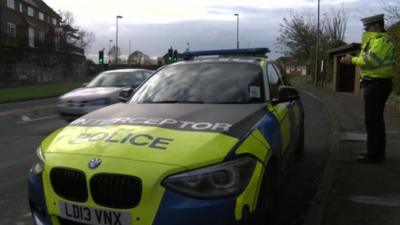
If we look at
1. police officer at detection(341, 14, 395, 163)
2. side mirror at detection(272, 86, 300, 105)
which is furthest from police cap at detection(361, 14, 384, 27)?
side mirror at detection(272, 86, 300, 105)

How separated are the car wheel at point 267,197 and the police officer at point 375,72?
11.1 ft

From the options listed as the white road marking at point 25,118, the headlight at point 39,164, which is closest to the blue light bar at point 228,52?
the headlight at point 39,164

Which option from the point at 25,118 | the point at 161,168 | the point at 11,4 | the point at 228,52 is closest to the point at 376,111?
the point at 228,52

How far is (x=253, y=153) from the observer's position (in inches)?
153

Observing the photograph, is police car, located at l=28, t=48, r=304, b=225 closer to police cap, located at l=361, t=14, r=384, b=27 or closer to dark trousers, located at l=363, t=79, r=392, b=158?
dark trousers, located at l=363, t=79, r=392, b=158

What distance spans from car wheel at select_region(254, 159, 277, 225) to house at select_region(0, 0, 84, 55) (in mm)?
41765

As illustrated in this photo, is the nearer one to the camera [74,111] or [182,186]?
[182,186]

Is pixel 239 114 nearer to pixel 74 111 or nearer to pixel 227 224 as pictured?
pixel 227 224

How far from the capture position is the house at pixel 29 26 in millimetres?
49406

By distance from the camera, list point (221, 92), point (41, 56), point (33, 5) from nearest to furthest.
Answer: point (221, 92)
point (41, 56)
point (33, 5)

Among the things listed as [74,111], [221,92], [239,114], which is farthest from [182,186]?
[74,111]

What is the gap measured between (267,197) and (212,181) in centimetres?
84

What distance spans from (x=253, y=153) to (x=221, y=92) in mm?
1443

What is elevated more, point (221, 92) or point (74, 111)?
point (221, 92)
